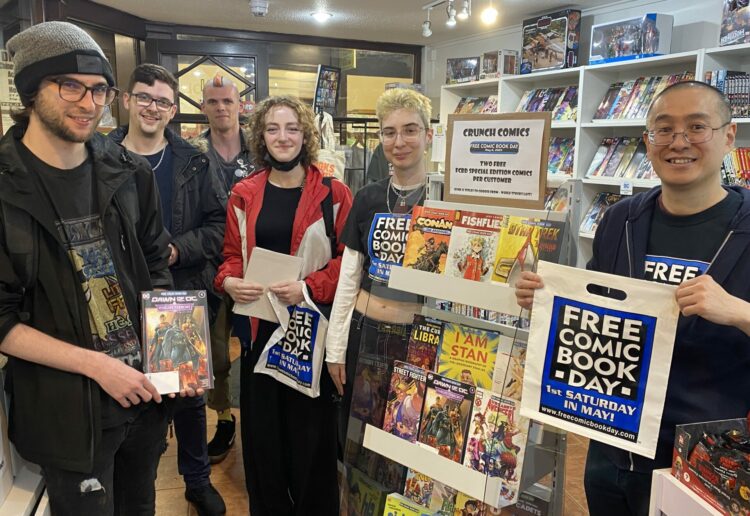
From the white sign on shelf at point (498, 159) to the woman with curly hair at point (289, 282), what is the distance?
0.78 metres

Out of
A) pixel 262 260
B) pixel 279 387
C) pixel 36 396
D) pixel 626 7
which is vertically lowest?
pixel 279 387

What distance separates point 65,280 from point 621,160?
13.4ft

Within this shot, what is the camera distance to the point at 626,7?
5.01 m

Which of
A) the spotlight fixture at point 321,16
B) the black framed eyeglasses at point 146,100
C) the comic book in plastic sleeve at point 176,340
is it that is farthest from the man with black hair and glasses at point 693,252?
the spotlight fixture at point 321,16

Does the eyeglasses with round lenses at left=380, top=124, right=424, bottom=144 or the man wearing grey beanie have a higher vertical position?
the eyeglasses with round lenses at left=380, top=124, right=424, bottom=144

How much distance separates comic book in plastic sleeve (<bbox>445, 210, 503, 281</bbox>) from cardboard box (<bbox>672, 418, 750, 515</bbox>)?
21.0 inches

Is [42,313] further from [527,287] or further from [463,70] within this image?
[463,70]

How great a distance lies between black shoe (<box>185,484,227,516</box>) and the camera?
2592 millimetres

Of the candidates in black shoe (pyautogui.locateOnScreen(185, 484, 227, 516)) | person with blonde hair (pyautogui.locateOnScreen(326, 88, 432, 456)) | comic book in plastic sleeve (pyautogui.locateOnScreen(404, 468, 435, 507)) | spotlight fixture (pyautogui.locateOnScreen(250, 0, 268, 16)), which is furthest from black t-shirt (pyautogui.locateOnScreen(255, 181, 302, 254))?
spotlight fixture (pyautogui.locateOnScreen(250, 0, 268, 16))

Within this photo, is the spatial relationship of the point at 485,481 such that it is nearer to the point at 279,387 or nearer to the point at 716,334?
the point at 716,334

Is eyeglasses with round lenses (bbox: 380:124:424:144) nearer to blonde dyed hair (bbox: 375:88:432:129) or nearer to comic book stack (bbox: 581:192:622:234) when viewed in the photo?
blonde dyed hair (bbox: 375:88:432:129)

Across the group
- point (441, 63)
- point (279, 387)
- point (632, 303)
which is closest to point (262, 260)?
point (279, 387)

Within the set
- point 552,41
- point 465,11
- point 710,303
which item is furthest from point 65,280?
point 552,41

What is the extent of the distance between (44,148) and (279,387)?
1.18 m
